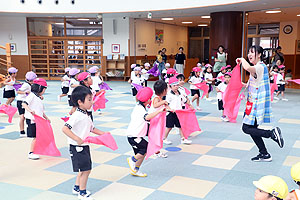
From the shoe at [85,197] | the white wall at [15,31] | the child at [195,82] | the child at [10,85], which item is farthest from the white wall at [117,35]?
the shoe at [85,197]

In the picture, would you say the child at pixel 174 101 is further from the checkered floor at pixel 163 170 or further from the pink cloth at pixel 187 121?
the checkered floor at pixel 163 170

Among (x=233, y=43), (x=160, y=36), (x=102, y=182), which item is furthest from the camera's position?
(x=160, y=36)

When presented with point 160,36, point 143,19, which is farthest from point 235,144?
point 160,36

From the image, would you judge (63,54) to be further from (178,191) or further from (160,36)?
(178,191)

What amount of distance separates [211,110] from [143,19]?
1108 centimetres

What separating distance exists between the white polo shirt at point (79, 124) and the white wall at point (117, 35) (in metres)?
15.3

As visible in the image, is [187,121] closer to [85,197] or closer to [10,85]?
[85,197]

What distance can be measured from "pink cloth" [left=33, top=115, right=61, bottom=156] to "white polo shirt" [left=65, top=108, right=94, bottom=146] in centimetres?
160

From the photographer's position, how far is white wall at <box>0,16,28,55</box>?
62.1 feet

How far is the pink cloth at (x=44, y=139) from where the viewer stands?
200 inches

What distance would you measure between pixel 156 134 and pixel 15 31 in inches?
681

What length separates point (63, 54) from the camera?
63.4 ft

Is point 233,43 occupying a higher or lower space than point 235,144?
higher

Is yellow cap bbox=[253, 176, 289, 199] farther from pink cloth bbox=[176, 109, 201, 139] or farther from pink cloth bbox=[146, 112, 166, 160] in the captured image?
pink cloth bbox=[176, 109, 201, 139]
